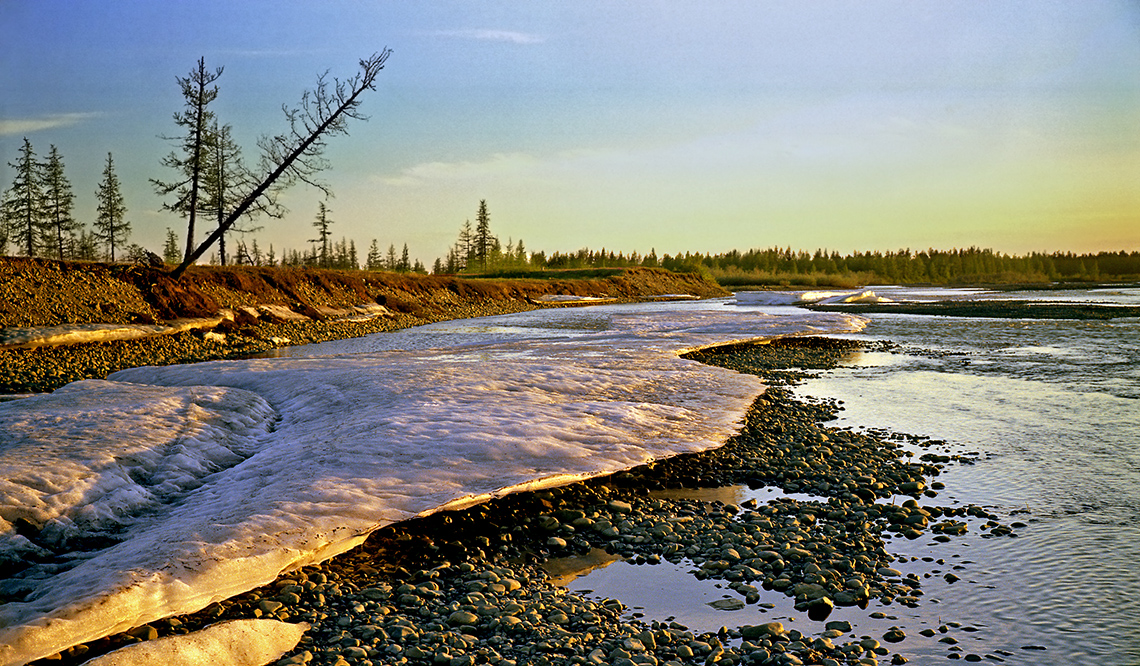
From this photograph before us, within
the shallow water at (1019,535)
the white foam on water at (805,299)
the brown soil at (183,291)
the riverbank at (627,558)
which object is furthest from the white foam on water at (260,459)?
the white foam on water at (805,299)

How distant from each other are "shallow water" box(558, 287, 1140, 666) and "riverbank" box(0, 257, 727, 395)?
45.6ft

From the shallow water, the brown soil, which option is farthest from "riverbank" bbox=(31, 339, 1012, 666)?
the brown soil

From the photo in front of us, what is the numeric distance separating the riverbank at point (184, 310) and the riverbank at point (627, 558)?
36.6 ft

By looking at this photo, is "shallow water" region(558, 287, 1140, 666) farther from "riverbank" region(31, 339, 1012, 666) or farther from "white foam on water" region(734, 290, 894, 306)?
"white foam on water" region(734, 290, 894, 306)

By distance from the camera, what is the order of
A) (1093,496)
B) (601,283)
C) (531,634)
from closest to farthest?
1. (531,634)
2. (1093,496)
3. (601,283)

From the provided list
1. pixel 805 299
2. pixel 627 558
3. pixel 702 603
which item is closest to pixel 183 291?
pixel 627 558

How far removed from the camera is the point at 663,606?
15.2 ft

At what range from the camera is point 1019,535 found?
585 centimetres

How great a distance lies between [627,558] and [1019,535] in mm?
3627

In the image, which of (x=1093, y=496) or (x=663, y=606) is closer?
(x=663, y=606)

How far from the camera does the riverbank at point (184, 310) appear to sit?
51.2 feet

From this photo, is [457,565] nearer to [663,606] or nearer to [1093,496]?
[663,606]

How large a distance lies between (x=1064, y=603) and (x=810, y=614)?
1.89 metres

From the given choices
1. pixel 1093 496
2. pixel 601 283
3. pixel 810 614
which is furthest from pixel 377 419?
pixel 601 283
